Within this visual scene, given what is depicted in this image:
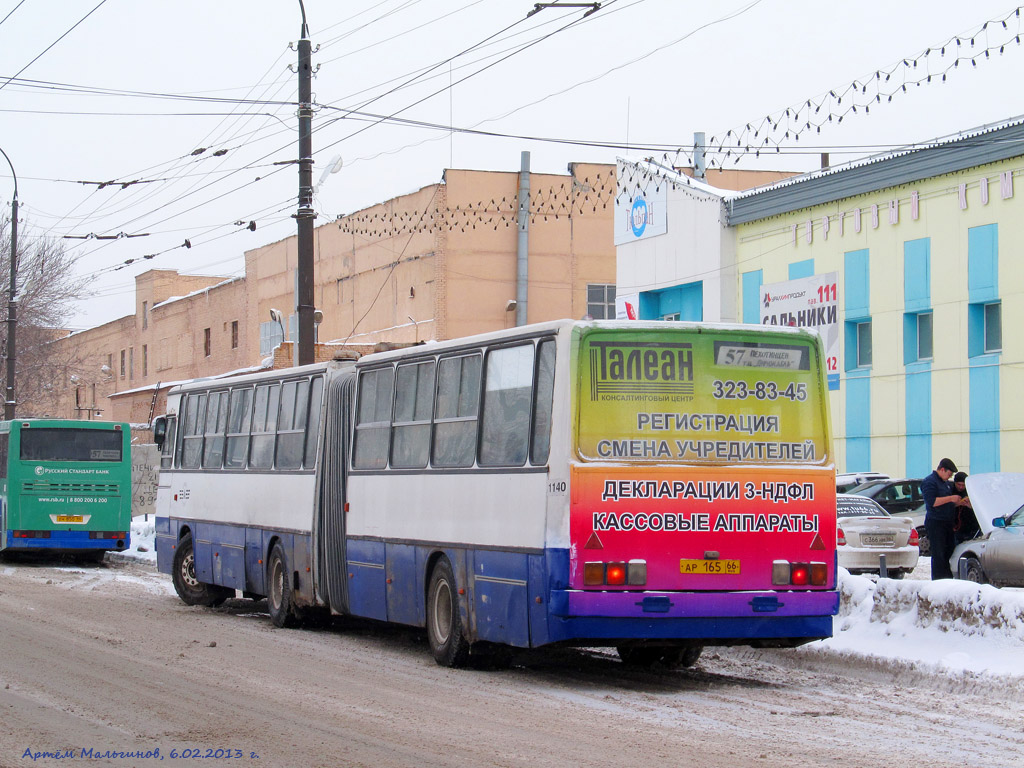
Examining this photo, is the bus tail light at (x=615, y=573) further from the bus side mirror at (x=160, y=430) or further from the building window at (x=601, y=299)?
the building window at (x=601, y=299)

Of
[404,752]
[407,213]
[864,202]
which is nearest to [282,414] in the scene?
[404,752]

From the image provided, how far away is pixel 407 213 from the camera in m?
49.4

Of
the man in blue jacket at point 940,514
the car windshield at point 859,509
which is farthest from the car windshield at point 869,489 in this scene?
the man in blue jacket at point 940,514

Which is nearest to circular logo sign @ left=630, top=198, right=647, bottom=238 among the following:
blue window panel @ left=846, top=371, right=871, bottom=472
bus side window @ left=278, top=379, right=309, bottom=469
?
blue window panel @ left=846, top=371, right=871, bottom=472

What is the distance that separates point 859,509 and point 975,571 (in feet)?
18.4

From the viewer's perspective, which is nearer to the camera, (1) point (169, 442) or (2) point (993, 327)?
(1) point (169, 442)

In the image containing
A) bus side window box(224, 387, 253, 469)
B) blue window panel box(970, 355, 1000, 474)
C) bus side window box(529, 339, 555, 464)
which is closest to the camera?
bus side window box(529, 339, 555, 464)

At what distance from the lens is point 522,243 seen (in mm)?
49781

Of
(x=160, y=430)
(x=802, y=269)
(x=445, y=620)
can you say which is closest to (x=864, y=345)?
(x=802, y=269)

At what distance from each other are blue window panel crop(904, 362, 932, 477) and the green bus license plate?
19540mm

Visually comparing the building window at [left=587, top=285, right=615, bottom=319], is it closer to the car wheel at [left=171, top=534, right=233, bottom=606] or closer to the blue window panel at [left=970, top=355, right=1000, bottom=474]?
the blue window panel at [left=970, top=355, right=1000, bottom=474]

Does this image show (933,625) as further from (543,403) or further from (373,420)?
(373,420)

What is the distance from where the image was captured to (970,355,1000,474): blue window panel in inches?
1128

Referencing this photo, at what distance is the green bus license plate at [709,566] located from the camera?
11508 millimetres
